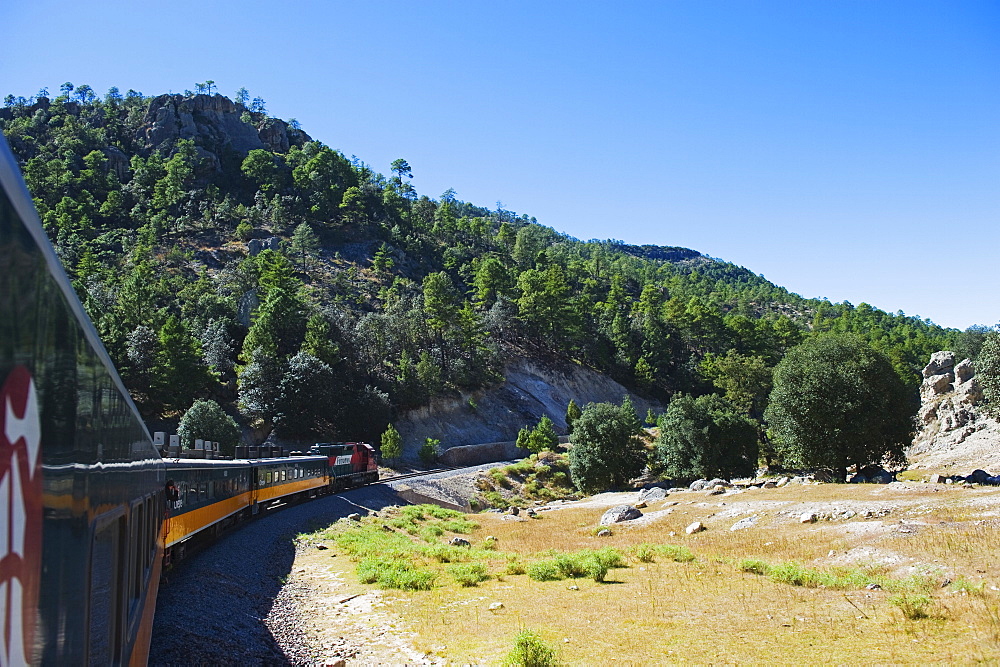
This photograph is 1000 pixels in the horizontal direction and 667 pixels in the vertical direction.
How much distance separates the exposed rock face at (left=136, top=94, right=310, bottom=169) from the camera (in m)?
156

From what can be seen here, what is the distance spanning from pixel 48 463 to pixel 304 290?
99674mm

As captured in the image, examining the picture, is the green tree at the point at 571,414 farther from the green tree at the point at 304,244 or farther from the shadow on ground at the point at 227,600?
the shadow on ground at the point at 227,600

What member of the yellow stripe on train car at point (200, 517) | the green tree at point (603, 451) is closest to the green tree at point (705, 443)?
the green tree at point (603, 451)

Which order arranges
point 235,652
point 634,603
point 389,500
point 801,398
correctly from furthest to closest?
point 389,500
point 801,398
point 634,603
point 235,652

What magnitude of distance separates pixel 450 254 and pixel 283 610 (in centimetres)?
13155

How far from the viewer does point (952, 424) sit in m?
75.9

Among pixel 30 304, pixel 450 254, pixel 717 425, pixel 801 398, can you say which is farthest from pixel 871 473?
pixel 450 254

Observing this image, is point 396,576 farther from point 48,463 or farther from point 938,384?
point 938,384

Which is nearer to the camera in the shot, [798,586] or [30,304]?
[30,304]

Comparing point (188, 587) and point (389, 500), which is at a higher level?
point (188, 587)

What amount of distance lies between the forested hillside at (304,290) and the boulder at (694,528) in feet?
159

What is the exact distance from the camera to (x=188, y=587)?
15.5 m

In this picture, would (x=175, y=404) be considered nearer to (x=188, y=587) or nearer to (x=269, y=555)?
(x=269, y=555)

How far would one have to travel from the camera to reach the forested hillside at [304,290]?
70312 mm
